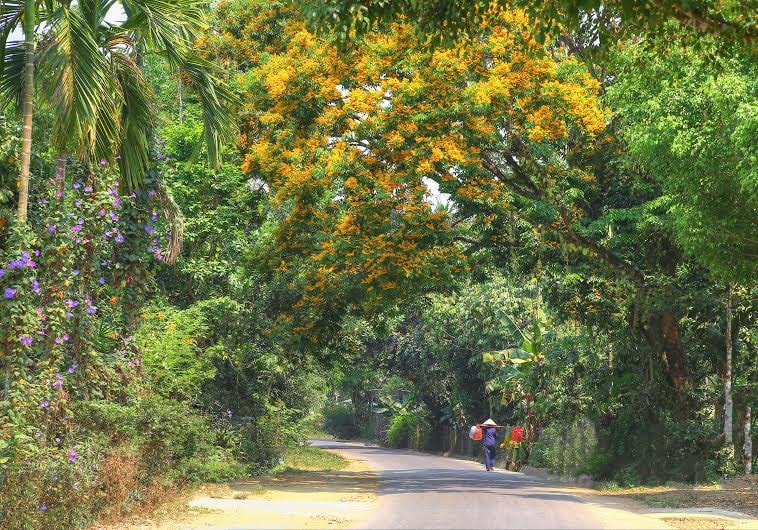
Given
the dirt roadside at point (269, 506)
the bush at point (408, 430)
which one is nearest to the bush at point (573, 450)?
the dirt roadside at point (269, 506)

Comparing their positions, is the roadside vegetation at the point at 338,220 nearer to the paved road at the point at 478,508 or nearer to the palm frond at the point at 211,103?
the palm frond at the point at 211,103

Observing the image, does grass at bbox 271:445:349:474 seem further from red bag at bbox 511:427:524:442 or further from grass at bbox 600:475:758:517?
grass at bbox 600:475:758:517

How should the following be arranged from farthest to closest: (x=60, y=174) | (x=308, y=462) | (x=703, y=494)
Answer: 1. (x=308, y=462)
2. (x=703, y=494)
3. (x=60, y=174)

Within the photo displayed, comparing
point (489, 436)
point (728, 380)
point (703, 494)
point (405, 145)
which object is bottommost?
point (703, 494)

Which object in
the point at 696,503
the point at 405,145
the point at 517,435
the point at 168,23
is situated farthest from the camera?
the point at 517,435

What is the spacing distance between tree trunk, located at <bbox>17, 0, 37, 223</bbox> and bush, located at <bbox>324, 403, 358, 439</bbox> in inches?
2523

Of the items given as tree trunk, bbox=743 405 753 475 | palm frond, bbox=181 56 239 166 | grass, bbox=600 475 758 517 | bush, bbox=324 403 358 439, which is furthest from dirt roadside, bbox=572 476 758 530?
bush, bbox=324 403 358 439

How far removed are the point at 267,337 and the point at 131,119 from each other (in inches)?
491

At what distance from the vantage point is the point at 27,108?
1088 cm

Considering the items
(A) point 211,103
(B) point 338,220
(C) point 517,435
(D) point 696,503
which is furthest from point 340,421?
(A) point 211,103

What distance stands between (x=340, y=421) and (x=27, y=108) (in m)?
66.9

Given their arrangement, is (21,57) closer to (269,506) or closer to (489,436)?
(269,506)

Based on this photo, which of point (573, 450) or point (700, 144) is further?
point (573, 450)

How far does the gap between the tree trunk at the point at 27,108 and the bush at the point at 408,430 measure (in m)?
43.0
